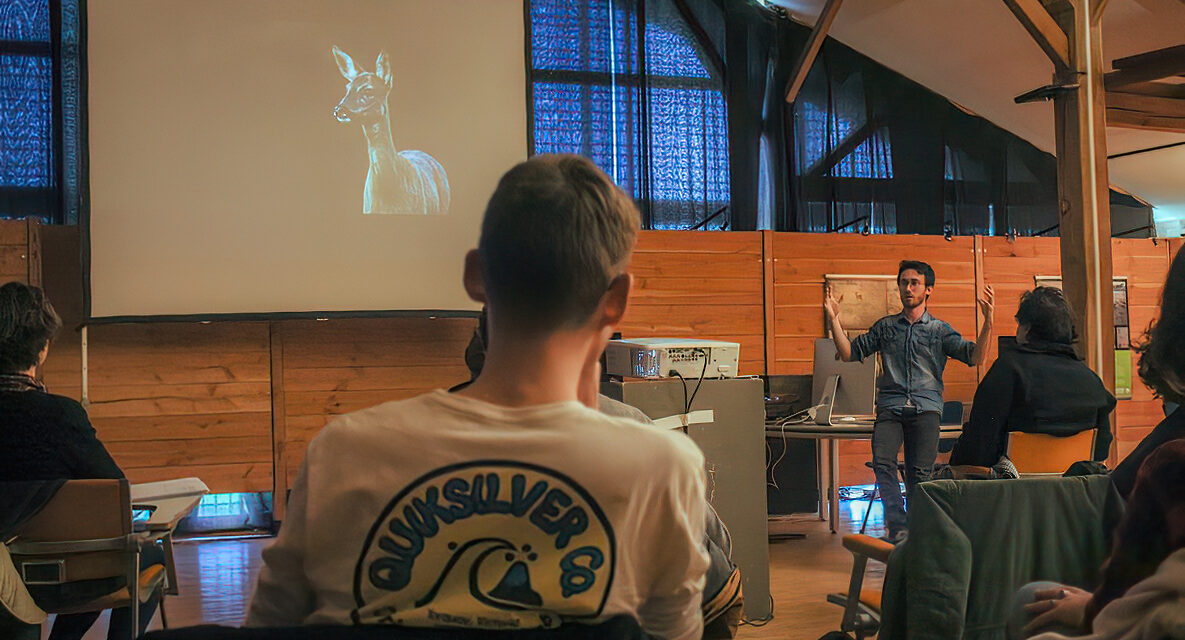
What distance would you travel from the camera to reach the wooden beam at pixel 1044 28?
15.6 ft

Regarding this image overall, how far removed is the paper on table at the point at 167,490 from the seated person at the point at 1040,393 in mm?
2812

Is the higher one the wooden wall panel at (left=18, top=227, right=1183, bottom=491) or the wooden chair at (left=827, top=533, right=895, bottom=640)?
the wooden wall panel at (left=18, top=227, right=1183, bottom=491)

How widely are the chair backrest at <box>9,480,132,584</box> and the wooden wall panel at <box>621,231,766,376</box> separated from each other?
4.12 metres

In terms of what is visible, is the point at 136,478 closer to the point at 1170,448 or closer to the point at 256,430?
the point at 256,430

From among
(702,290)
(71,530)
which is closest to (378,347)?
(702,290)

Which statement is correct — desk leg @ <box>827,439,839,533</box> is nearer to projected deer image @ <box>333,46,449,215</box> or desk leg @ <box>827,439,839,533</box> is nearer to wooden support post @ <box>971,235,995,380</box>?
wooden support post @ <box>971,235,995,380</box>

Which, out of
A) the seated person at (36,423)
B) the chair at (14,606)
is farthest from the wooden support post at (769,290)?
the chair at (14,606)

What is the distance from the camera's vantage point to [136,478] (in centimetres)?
591

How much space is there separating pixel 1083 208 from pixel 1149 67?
0.86 metres

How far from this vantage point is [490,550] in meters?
0.85

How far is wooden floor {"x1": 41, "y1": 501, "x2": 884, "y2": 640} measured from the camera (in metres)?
3.96

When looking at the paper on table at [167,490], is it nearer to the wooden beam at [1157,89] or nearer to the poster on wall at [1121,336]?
the wooden beam at [1157,89]

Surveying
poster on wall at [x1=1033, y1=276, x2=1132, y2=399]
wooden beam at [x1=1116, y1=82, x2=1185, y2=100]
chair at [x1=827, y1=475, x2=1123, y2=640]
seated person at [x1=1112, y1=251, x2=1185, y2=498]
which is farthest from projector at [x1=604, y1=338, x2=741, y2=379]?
poster on wall at [x1=1033, y1=276, x2=1132, y2=399]

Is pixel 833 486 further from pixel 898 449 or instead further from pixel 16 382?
pixel 16 382
